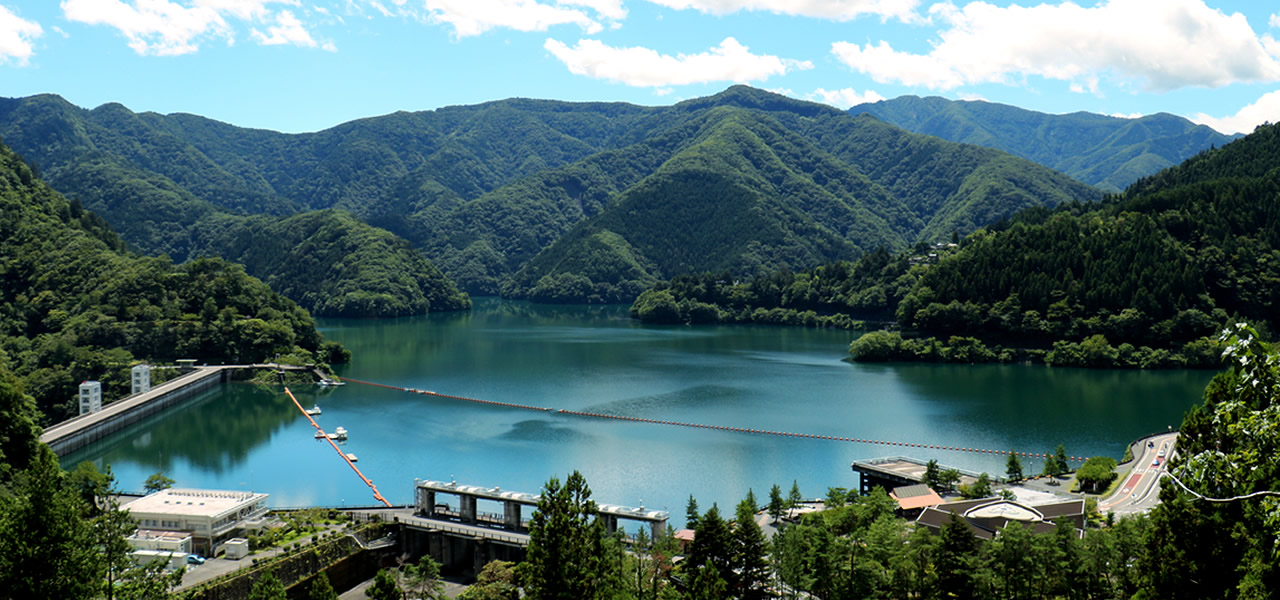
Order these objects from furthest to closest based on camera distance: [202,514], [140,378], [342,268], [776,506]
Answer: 1. [342,268]
2. [140,378]
3. [776,506]
4. [202,514]

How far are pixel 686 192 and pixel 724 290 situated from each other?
203ft

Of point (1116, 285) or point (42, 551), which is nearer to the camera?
point (42, 551)

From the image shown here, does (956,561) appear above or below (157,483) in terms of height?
above

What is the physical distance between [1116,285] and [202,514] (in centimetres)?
7462

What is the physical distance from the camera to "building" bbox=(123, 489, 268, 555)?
3183 centimetres

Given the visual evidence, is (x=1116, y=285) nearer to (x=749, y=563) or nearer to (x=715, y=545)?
(x=749, y=563)

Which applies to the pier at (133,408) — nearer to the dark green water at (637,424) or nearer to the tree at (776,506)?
the dark green water at (637,424)

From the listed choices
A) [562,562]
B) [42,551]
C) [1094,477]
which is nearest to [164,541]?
[42,551]

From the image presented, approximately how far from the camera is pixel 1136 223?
9025cm

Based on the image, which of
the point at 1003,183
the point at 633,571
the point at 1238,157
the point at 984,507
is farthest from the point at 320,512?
the point at 1003,183

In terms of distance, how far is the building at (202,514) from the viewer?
3183 centimetres

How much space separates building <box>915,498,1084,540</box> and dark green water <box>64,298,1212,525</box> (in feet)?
34.2

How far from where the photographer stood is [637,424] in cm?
5662

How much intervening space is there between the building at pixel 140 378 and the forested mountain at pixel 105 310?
33.7 inches
